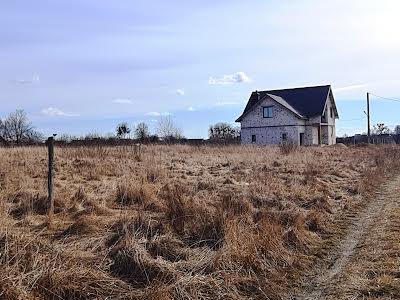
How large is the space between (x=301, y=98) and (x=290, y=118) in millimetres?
4815

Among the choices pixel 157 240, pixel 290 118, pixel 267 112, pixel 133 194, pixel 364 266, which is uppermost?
pixel 267 112

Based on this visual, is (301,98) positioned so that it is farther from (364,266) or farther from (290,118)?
(364,266)

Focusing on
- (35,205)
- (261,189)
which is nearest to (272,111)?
(261,189)

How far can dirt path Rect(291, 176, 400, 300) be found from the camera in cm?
547

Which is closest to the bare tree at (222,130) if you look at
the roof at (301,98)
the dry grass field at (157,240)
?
the roof at (301,98)

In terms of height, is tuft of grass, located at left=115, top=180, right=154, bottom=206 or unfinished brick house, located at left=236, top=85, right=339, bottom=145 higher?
unfinished brick house, located at left=236, top=85, right=339, bottom=145

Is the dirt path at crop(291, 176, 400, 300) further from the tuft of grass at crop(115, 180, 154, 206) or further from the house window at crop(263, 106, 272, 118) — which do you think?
the house window at crop(263, 106, 272, 118)

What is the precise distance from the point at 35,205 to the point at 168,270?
4.37 meters

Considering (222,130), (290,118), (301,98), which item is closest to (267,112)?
(290,118)

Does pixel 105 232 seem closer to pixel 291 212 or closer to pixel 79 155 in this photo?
pixel 291 212

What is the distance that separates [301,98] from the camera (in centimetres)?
5559

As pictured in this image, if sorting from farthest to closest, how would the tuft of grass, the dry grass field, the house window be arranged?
the house window → the tuft of grass → the dry grass field

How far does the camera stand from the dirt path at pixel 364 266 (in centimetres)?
547

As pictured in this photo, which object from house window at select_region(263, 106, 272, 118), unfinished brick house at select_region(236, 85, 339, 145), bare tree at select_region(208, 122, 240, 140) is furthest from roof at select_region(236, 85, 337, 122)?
bare tree at select_region(208, 122, 240, 140)
